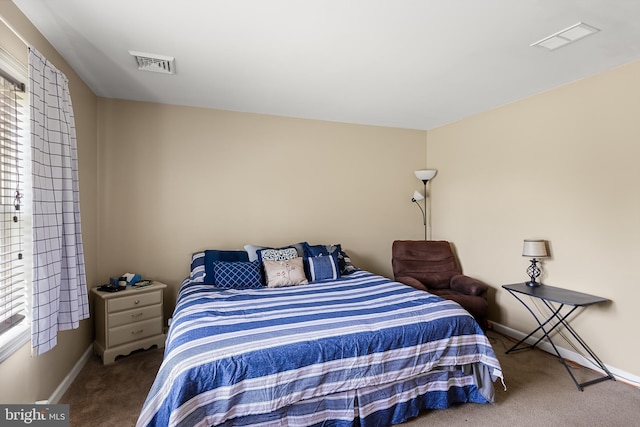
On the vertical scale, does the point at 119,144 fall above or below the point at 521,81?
below

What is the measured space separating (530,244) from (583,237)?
1.32ft

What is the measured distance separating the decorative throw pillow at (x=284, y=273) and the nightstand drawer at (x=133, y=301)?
106 cm

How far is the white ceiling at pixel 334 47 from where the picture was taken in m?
1.84

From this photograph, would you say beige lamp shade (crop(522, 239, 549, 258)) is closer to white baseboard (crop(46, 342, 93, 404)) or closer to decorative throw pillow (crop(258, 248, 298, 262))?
decorative throw pillow (crop(258, 248, 298, 262))

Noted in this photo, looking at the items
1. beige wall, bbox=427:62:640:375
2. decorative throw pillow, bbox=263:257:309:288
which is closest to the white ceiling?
beige wall, bbox=427:62:640:375

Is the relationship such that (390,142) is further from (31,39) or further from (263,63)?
(31,39)

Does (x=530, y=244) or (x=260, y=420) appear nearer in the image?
(x=260, y=420)

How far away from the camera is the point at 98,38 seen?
214cm

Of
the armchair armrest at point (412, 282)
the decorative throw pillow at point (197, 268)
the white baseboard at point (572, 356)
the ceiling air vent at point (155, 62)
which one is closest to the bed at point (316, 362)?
the decorative throw pillow at point (197, 268)

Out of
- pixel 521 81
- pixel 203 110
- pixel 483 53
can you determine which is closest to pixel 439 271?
pixel 521 81

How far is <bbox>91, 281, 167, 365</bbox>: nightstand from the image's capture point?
9.27ft

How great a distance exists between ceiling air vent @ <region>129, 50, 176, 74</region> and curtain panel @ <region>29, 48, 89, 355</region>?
1.73 ft

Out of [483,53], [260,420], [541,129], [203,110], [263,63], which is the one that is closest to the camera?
[260,420]

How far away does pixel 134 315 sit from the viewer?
9.67 feet
